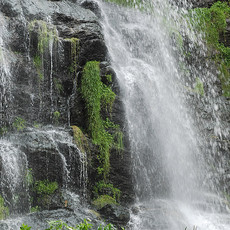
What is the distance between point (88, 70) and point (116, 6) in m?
7.03

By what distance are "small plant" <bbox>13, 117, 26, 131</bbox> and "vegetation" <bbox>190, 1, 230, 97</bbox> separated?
31.2ft

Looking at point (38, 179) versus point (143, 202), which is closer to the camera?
point (38, 179)

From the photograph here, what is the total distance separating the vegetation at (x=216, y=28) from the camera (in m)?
15.5

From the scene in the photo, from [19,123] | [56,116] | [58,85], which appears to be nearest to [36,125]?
[19,123]

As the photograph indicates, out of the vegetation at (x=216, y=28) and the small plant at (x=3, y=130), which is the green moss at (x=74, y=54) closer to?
the small plant at (x=3, y=130)

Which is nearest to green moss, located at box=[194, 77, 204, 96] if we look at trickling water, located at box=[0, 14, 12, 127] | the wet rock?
the wet rock

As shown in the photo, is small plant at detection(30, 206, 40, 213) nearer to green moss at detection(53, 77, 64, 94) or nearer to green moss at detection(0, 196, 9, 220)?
green moss at detection(0, 196, 9, 220)

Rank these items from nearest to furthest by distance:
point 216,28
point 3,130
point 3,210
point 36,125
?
point 3,210 → point 3,130 → point 36,125 → point 216,28

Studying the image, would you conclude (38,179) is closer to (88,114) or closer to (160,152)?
(88,114)

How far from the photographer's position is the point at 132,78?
437 inches

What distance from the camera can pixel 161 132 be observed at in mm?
11078

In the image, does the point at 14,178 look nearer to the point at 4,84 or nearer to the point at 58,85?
the point at 4,84

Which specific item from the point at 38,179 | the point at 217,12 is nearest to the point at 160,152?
the point at 38,179

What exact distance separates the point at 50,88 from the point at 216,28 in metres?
10.2
